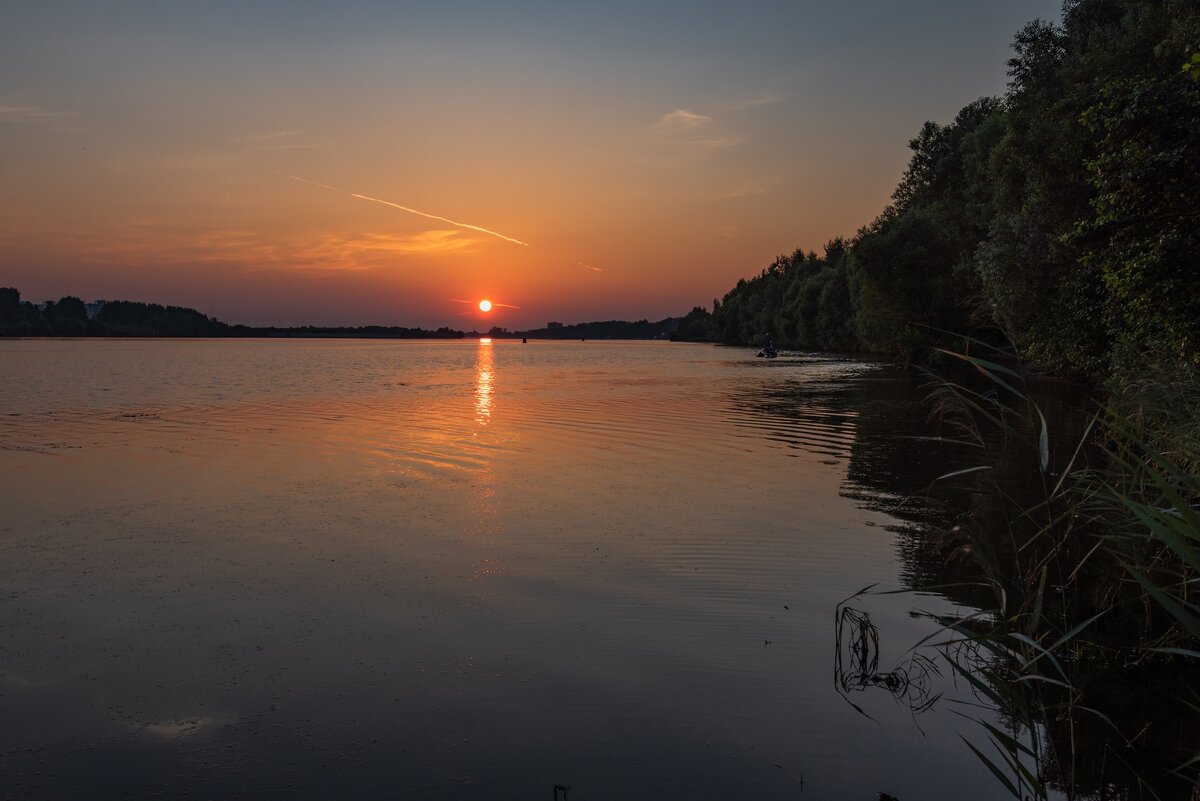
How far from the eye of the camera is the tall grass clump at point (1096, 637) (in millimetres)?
4996

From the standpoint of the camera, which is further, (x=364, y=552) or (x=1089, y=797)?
(x=364, y=552)

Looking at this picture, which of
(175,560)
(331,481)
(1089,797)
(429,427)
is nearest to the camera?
(1089,797)

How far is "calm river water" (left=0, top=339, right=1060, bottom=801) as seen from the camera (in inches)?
232

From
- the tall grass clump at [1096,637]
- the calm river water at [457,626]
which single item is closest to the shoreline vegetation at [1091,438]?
the tall grass clump at [1096,637]

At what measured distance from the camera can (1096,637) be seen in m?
8.09

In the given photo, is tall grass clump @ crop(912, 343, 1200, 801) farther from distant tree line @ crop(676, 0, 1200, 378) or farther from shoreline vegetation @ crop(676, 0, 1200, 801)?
distant tree line @ crop(676, 0, 1200, 378)

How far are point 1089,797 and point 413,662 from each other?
5661mm

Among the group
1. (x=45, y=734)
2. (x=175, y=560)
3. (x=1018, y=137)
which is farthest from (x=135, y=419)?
(x=1018, y=137)

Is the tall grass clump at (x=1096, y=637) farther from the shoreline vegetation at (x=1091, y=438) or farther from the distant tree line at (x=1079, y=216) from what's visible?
the distant tree line at (x=1079, y=216)

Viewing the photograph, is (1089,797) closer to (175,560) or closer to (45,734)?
(45,734)

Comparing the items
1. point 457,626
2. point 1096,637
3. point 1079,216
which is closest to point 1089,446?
point 1079,216

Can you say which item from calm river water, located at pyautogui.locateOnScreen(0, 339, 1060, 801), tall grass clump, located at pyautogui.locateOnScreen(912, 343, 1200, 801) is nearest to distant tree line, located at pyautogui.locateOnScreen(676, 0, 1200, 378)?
tall grass clump, located at pyautogui.locateOnScreen(912, 343, 1200, 801)

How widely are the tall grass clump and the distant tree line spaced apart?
1.98 metres

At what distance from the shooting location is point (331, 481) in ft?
56.9
